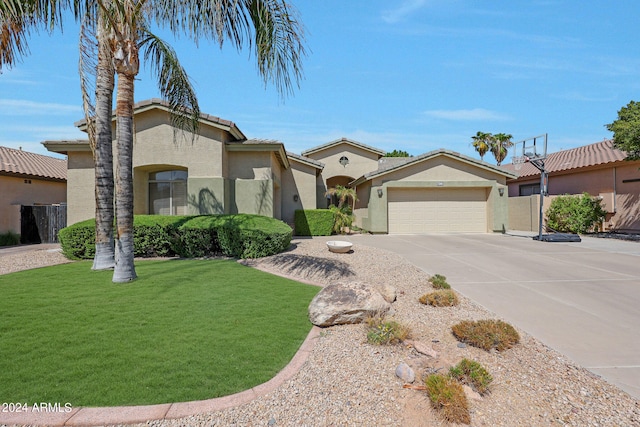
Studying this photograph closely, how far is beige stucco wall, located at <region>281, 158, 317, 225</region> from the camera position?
20.1 metres

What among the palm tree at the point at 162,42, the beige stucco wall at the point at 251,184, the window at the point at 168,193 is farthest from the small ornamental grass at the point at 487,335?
the window at the point at 168,193

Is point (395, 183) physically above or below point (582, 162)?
below

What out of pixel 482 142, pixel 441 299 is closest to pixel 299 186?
pixel 441 299

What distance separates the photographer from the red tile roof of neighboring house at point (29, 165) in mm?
16688

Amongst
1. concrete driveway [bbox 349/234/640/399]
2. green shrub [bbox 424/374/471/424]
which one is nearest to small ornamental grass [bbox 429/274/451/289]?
concrete driveway [bbox 349/234/640/399]

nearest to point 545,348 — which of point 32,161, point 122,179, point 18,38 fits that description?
point 122,179

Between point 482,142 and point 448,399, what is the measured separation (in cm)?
4106

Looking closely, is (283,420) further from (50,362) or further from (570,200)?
(570,200)

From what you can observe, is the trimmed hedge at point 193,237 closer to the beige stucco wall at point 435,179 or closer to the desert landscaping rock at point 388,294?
the desert landscaping rock at point 388,294

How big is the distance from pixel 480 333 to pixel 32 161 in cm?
2504

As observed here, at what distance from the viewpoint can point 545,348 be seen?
4211 mm

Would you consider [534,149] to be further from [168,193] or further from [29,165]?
[29,165]

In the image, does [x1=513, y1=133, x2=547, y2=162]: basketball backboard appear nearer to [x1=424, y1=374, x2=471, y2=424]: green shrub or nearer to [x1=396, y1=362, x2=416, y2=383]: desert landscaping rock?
[x1=396, y1=362, x2=416, y2=383]: desert landscaping rock

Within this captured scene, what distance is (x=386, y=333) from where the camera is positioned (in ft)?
14.4
